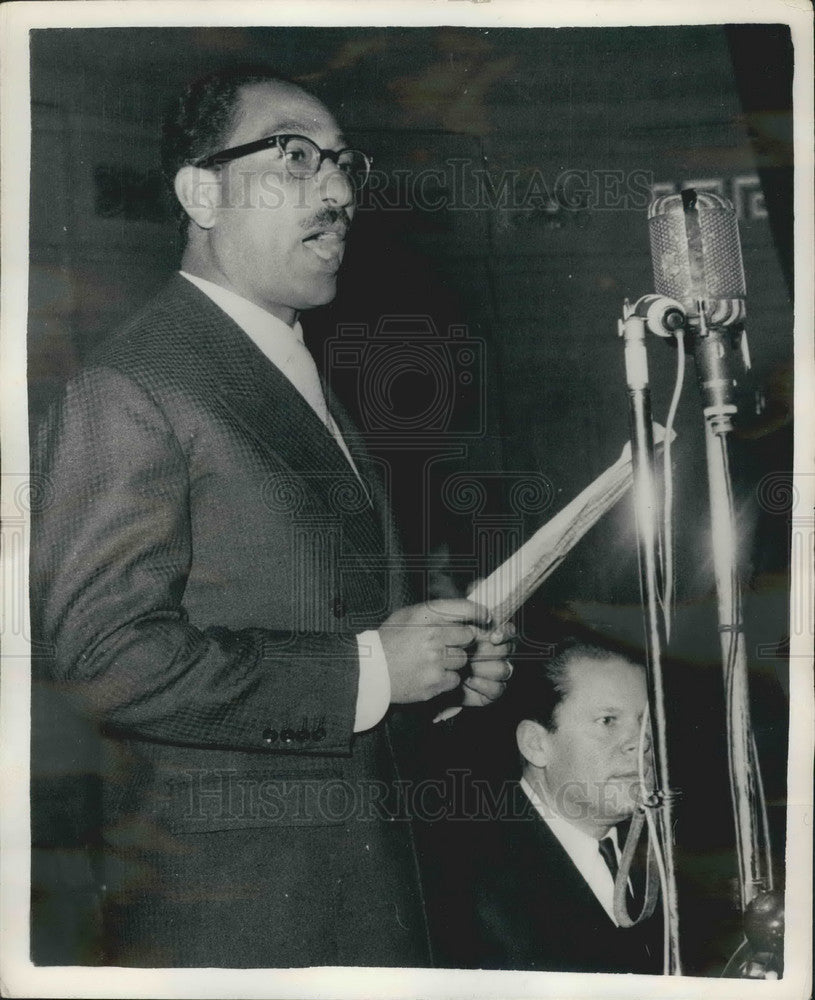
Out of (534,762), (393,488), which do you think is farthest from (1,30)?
(534,762)

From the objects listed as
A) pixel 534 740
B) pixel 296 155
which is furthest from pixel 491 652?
pixel 296 155

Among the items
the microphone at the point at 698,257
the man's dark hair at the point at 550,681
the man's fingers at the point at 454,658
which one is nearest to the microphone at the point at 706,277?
the microphone at the point at 698,257

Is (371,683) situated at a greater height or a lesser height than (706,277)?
lesser

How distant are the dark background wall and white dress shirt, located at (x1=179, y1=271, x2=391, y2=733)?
0.11 feet

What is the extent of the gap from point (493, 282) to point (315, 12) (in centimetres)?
44

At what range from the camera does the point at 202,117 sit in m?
1.27

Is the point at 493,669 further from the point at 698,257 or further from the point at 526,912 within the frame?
the point at 698,257

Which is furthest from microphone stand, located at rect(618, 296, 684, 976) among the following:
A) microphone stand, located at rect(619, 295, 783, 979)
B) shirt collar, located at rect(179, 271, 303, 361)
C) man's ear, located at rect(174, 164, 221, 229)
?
man's ear, located at rect(174, 164, 221, 229)

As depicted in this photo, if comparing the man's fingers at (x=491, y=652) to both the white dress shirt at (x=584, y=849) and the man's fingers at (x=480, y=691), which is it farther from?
the white dress shirt at (x=584, y=849)

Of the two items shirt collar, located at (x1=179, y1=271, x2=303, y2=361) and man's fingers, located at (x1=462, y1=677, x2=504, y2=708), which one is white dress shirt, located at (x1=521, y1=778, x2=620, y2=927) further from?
shirt collar, located at (x1=179, y1=271, x2=303, y2=361)

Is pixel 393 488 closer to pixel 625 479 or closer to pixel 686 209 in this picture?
pixel 625 479

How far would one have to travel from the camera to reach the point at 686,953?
127 centimetres

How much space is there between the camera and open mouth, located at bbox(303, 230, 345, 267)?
1270 millimetres

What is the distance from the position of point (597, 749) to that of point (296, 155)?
2.82 feet
